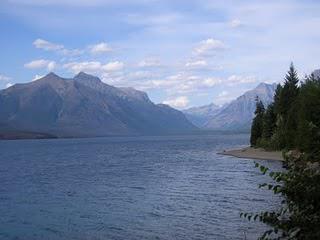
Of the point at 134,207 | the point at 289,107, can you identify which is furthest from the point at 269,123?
the point at 134,207

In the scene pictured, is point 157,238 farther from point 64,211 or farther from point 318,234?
point 318,234

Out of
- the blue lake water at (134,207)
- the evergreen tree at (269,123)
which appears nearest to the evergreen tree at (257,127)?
the evergreen tree at (269,123)

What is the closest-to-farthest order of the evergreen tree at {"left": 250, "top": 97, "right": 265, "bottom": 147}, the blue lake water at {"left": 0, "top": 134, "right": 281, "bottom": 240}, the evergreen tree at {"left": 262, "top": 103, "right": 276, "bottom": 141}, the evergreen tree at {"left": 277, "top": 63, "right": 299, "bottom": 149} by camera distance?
the blue lake water at {"left": 0, "top": 134, "right": 281, "bottom": 240} → the evergreen tree at {"left": 277, "top": 63, "right": 299, "bottom": 149} → the evergreen tree at {"left": 262, "top": 103, "right": 276, "bottom": 141} → the evergreen tree at {"left": 250, "top": 97, "right": 265, "bottom": 147}

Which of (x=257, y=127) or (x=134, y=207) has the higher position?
(x=257, y=127)

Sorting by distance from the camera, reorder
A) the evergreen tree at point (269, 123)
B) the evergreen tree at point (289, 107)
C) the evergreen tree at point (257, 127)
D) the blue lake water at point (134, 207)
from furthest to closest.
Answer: the evergreen tree at point (257, 127)
the evergreen tree at point (269, 123)
the evergreen tree at point (289, 107)
the blue lake water at point (134, 207)

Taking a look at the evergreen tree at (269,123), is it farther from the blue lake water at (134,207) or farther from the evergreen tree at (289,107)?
the blue lake water at (134,207)

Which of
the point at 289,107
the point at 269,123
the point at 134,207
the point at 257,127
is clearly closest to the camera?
the point at 134,207

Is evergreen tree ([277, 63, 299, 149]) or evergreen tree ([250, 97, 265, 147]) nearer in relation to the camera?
evergreen tree ([277, 63, 299, 149])

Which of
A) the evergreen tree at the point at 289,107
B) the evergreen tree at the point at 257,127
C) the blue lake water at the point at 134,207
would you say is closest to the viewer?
the blue lake water at the point at 134,207

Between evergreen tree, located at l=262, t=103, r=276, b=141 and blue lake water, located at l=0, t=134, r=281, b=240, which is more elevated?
evergreen tree, located at l=262, t=103, r=276, b=141

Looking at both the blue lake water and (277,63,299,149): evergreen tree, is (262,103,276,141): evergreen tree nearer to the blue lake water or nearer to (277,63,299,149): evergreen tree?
(277,63,299,149): evergreen tree

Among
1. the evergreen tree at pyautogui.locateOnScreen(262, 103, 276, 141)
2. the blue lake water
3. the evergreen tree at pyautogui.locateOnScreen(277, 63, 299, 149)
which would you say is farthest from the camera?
the evergreen tree at pyautogui.locateOnScreen(262, 103, 276, 141)

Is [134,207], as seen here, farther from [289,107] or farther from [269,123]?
[269,123]

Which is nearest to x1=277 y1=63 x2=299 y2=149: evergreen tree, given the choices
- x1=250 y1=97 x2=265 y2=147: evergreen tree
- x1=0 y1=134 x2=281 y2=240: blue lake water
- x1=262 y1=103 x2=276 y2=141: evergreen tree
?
x1=262 y1=103 x2=276 y2=141: evergreen tree
